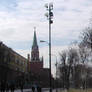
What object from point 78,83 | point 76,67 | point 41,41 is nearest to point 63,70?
point 76,67

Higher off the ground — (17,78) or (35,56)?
(35,56)

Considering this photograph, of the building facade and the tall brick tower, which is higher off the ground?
the tall brick tower

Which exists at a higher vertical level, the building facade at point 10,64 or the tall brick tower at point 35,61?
the tall brick tower at point 35,61

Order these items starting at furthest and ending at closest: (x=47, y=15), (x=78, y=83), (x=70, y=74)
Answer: (x=78, y=83), (x=70, y=74), (x=47, y=15)

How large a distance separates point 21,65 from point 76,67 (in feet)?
215

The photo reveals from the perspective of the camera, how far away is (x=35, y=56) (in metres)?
189

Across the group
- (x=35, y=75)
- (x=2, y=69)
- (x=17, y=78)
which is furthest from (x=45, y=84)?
(x=2, y=69)

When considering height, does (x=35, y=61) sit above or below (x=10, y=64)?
above

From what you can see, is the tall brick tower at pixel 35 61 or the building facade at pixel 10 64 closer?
the building facade at pixel 10 64

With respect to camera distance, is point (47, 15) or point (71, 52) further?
point (71, 52)

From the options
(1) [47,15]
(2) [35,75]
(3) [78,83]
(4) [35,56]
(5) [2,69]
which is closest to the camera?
(1) [47,15]

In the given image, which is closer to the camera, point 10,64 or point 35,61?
point 10,64

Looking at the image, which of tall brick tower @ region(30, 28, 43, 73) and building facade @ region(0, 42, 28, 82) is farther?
tall brick tower @ region(30, 28, 43, 73)

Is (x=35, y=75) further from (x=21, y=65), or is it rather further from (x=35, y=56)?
(x=35, y=56)
